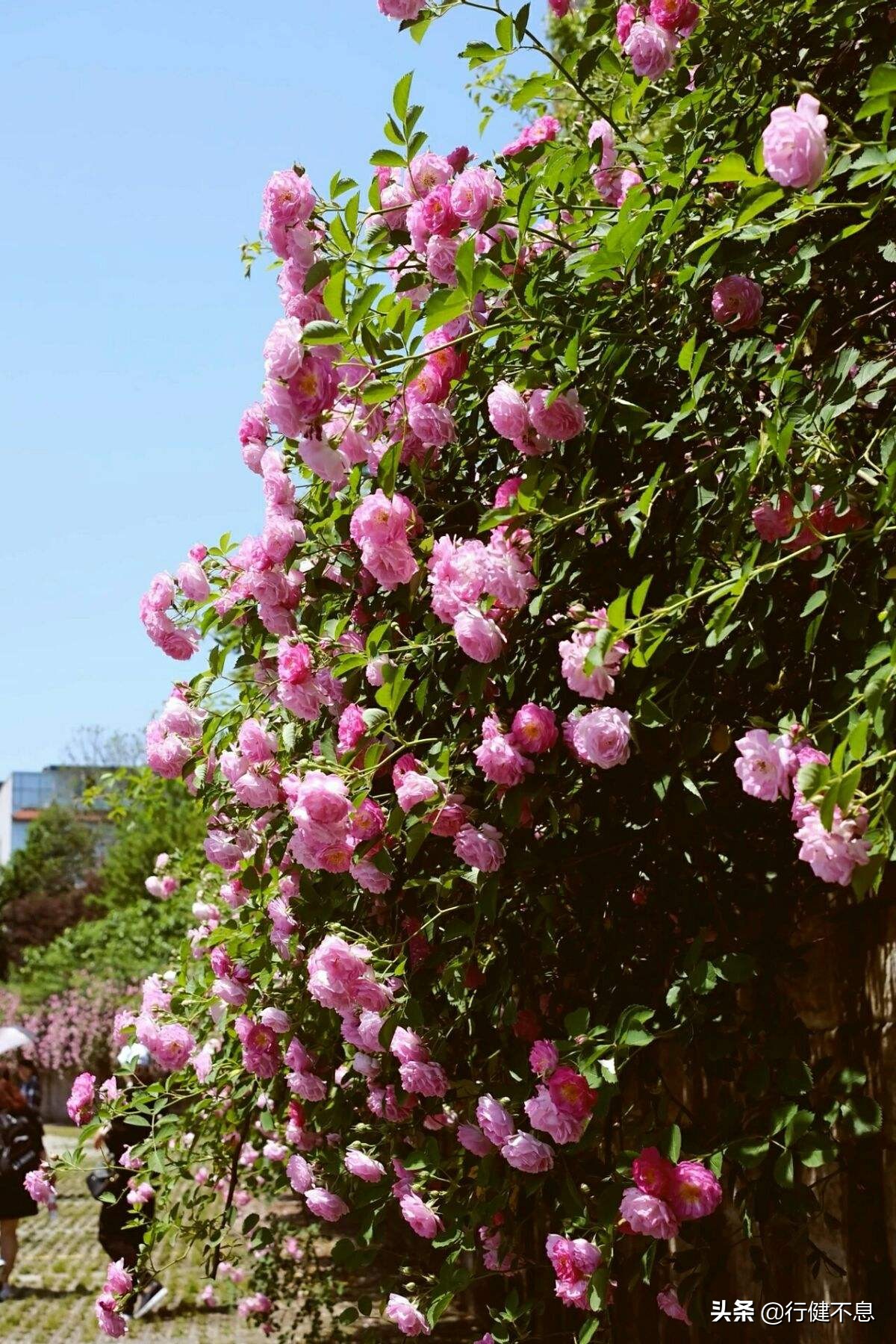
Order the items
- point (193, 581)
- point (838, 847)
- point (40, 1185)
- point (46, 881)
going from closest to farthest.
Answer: point (838, 847) < point (193, 581) < point (40, 1185) < point (46, 881)

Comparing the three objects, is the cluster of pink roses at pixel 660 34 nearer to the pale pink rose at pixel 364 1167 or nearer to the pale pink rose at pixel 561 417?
the pale pink rose at pixel 561 417

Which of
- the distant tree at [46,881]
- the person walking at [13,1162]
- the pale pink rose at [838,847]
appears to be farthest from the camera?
the distant tree at [46,881]

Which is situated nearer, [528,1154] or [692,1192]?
[692,1192]

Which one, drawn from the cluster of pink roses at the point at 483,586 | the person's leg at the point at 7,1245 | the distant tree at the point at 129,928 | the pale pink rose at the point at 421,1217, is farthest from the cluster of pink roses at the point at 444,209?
the distant tree at the point at 129,928

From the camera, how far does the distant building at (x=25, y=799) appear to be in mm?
61719

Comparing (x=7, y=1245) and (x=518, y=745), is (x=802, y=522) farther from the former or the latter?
(x=7, y=1245)

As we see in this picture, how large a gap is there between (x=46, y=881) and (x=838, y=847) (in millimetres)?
53307

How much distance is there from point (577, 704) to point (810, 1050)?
1.13 metres

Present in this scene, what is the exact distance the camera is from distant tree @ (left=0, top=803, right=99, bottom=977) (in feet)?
141

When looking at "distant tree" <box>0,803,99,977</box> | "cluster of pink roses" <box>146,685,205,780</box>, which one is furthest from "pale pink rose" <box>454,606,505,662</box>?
"distant tree" <box>0,803,99,977</box>

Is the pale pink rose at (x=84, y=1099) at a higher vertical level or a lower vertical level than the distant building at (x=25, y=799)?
lower

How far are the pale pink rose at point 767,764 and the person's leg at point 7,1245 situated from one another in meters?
9.40

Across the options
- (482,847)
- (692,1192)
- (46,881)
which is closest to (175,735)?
(482,847)

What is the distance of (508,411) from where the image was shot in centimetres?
241
